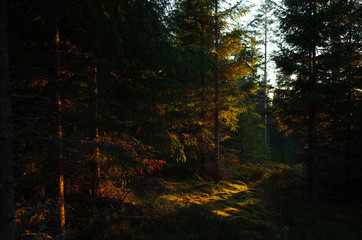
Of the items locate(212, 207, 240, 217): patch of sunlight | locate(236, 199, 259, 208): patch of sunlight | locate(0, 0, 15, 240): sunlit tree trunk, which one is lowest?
locate(236, 199, 259, 208): patch of sunlight

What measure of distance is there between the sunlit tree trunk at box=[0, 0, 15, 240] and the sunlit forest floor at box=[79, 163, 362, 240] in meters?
2.26

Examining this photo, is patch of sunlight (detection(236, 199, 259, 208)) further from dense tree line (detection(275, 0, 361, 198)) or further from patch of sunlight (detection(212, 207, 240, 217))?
dense tree line (detection(275, 0, 361, 198))

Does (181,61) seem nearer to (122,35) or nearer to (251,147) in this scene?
(122,35)

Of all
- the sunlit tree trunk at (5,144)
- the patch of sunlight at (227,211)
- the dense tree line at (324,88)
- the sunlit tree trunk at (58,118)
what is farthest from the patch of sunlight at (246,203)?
the sunlit tree trunk at (5,144)

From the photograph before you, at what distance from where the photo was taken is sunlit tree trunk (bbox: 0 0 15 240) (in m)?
2.89

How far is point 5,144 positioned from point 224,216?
699 centimetres

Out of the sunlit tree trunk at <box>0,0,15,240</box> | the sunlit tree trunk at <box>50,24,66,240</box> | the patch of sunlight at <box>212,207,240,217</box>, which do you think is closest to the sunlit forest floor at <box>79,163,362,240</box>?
the patch of sunlight at <box>212,207,240,217</box>

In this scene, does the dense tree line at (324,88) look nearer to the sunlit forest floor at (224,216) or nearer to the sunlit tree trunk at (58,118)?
the sunlit forest floor at (224,216)

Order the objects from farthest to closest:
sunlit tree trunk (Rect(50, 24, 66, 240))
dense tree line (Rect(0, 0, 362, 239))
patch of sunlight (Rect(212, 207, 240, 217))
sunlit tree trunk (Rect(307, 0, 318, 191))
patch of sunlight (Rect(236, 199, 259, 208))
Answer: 1. sunlit tree trunk (Rect(307, 0, 318, 191))
2. patch of sunlight (Rect(236, 199, 259, 208))
3. patch of sunlight (Rect(212, 207, 240, 217))
4. sunlit tree trunk (Rect(50, 24, 66, 240))
5. dense tree line (Rect(0, 0, 362, 239))

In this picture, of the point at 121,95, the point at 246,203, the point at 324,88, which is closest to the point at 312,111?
the point at 324,88

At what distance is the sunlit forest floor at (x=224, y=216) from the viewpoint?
17.3 feet

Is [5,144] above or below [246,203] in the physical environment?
above

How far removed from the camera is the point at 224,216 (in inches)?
281

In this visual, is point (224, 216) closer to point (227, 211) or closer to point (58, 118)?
point (227, 211)
